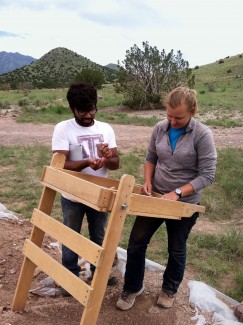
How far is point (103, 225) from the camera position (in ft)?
9.45

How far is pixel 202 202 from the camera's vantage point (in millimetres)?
5531

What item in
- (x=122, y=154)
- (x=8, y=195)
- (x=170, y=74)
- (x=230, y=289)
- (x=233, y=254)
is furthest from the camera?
(x=170, y=74)

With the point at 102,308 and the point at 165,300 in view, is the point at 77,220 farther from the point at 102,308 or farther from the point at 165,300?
the point at 165,300

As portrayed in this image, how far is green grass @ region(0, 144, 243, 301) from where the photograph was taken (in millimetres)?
3926

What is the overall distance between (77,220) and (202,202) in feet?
9.95

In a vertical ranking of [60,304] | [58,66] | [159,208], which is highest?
[58,66]

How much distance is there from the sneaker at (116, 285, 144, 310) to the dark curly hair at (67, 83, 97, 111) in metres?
1.23

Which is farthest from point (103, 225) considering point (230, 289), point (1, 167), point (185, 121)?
point (1, 167)

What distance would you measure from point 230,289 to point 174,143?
→ 64.6 inches

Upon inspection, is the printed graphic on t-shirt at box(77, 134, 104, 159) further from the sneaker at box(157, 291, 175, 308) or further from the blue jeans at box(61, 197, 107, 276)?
the sneaker at box(157, 291, 175, 308)

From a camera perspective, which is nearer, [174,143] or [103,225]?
[174,143]

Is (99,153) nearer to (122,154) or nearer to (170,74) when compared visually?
(122,154)

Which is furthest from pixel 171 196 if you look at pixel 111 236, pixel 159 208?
pixel 111 236

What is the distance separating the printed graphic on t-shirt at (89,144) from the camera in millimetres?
2715
